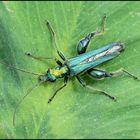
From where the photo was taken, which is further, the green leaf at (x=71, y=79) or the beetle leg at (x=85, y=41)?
the beetle leg at (x=85, y=41)

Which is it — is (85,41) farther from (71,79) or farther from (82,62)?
(71,79)

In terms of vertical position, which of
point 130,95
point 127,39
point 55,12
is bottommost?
point 130,95

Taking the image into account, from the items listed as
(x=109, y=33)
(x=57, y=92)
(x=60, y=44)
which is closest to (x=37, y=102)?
(x=57, y=92)

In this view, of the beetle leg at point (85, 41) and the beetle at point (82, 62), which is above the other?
the beetle leg at point (85, 41)

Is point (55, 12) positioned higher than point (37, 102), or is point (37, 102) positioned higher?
point (55, 12)

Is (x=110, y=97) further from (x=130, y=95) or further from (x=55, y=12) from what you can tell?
(x=55, y=12)

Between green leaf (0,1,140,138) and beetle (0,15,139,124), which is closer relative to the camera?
green leaf (0,1,140,138)

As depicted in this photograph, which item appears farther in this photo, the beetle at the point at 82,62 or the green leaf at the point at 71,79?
the beetle at the point at 82,62

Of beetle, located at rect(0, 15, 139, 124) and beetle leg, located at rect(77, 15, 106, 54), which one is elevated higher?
beetle leg, located at rect(77, 15, 106, 54)
